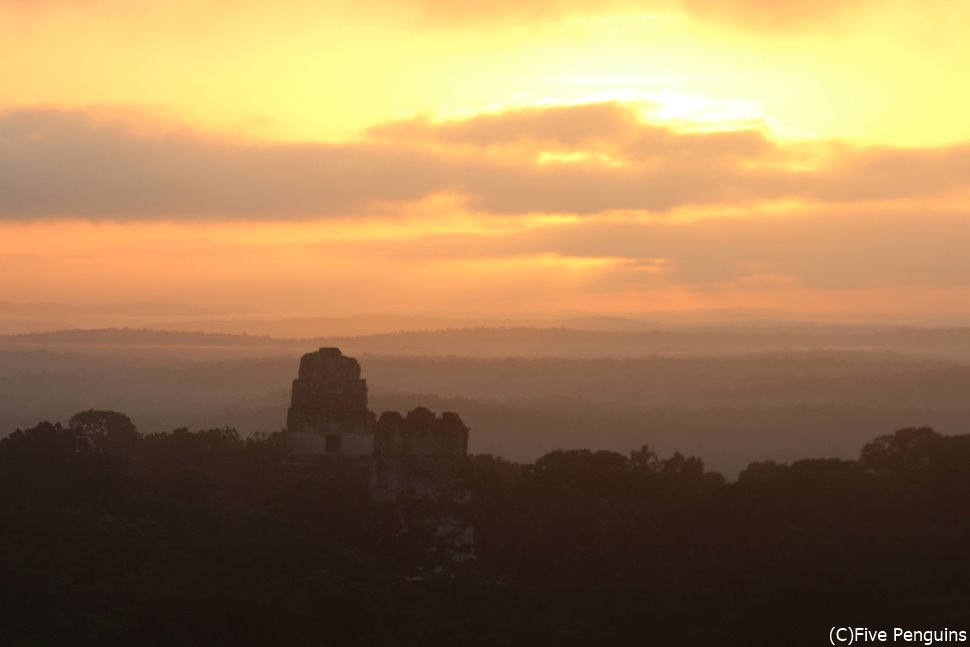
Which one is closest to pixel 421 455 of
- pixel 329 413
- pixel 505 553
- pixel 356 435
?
pixel 356 435

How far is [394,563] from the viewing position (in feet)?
117

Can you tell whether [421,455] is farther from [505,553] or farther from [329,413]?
[505,553]

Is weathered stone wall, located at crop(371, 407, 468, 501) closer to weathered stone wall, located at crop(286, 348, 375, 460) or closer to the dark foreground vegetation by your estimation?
the dark foreground vegetation

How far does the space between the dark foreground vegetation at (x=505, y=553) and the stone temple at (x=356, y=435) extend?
606 millimetres

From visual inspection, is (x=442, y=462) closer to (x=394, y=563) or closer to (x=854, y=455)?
(x=394, y=563)

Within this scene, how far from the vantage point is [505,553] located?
1459 inches

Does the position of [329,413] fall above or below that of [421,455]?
above

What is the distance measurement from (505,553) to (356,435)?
4673mm

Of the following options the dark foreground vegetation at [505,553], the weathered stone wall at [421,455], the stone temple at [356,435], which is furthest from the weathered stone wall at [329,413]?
the weathered stone wall at [421,455]

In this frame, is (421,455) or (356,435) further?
(356,435)

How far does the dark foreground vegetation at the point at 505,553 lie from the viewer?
31266 millimetres

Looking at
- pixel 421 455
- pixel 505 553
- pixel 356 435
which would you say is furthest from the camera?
pixel 356 435

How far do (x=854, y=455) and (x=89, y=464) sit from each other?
58.0 meters

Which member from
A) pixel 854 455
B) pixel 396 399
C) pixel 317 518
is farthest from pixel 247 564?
pixel 396 399
